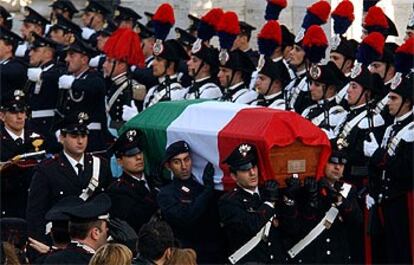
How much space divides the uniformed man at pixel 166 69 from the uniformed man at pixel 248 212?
3.80m

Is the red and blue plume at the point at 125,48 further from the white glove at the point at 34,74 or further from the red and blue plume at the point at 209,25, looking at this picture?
the white glove at the point at 34,74

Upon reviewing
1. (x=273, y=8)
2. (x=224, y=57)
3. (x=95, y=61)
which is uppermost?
(x=273, y=8)

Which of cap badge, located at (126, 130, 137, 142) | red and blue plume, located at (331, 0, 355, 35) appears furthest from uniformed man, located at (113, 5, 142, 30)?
cap badge, located at (126, 130, 137, 142)

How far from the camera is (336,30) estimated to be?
15.5 m

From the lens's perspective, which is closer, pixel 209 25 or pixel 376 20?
pixel 376 20

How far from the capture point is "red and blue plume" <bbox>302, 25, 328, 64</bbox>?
14.9 meters

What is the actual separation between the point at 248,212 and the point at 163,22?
4.89 meters

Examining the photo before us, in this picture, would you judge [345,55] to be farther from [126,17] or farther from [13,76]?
[126,17]

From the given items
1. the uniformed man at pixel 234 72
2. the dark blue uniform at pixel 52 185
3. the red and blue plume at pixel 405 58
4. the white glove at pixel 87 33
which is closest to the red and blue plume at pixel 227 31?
the uniformed man at pixel 234 72

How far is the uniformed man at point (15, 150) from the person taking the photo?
14.0m

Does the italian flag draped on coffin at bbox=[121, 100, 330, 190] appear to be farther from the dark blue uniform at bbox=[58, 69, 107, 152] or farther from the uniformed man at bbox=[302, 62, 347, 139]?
the dark blue uniform at bbox=[58, 69, 107, 152]

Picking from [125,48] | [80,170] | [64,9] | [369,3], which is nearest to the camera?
[80,170]

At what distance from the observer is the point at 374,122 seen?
13.7 m

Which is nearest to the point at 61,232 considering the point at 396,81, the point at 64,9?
the point at 396,81
